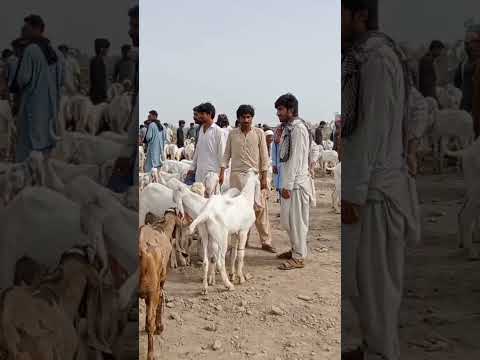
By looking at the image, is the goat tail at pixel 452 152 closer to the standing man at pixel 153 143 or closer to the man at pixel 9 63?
the man at pixel 9 63

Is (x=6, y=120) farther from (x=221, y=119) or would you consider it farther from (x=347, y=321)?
(x=221, y=119)

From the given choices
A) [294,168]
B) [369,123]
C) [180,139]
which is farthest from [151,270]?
[180,139]

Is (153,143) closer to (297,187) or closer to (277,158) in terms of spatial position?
(277,158)

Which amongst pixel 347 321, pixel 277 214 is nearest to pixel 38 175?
pixel 347 321

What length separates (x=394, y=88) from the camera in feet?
8.74

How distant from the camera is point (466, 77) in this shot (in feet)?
9.03

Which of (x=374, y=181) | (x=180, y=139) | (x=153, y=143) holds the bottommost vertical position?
(x=374, y=181)

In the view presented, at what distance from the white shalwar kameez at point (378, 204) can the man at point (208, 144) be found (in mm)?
3914

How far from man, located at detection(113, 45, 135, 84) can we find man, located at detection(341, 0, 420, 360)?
3.35 ft

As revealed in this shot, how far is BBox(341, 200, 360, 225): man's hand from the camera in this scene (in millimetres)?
2717

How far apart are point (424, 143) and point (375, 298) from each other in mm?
812

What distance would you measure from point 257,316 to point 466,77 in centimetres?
351

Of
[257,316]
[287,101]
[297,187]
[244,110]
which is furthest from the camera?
[244,110]

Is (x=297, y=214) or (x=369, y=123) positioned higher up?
(x=369, y=123)
